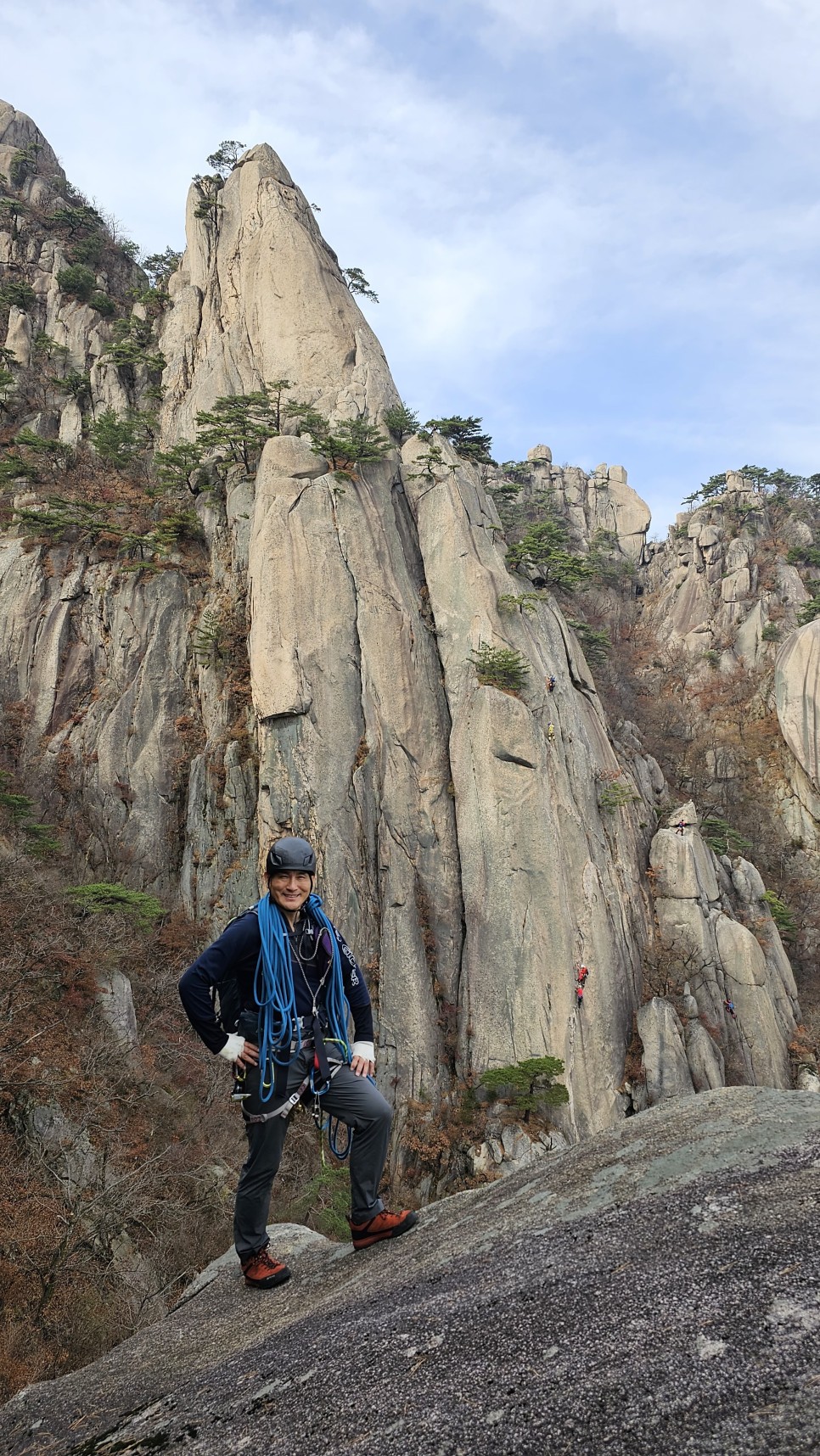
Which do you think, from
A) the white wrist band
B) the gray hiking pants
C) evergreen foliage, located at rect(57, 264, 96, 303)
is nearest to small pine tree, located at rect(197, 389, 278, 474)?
evergreen foliage, located at rect(57, 264, 96, 303)

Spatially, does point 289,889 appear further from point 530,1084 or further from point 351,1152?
point 530,1084

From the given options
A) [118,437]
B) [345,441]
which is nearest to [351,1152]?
[345,441]

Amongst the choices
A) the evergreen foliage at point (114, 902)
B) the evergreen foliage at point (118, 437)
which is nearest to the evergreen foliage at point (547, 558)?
the evergreen foliage at point (114, 902)

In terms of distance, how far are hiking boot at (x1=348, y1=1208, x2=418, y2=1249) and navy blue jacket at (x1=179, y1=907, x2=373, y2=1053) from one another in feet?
3.38

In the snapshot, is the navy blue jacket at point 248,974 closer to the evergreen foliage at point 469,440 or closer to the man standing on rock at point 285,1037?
the man standing on rock at point 285,1037

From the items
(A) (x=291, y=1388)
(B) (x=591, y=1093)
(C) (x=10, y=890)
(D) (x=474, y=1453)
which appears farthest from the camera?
(B) (x=591, y=1093)

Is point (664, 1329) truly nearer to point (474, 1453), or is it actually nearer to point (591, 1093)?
point (474, 1453)

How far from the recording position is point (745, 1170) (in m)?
3.34

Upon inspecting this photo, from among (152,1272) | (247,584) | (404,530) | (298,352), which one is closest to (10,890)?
(152,1272)

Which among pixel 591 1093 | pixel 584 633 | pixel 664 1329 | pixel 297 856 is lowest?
pixel 591 1093

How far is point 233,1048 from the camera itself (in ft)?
13.8

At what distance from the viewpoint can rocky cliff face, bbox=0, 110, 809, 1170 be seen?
1872 cm

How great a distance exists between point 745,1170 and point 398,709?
17665 millimetres

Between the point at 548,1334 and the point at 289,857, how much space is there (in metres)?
2.53
